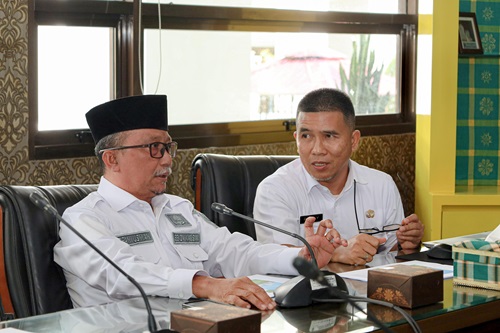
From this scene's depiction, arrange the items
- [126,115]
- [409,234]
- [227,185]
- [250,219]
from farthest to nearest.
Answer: [227,185], [409,234], [126,115], [250,219]

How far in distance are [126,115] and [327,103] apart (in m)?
0.96

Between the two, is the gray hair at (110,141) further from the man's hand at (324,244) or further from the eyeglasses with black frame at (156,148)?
the man's hand at (324,244)

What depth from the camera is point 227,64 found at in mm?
4496

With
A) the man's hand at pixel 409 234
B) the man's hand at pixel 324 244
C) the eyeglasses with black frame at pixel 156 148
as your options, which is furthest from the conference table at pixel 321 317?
the man's hand at pixel 409 234

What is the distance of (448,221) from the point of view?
15.1ft

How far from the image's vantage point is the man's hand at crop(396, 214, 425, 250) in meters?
3.15

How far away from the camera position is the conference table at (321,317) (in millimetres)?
1938

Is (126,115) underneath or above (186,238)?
above

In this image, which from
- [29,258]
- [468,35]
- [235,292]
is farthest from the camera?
[468,35]

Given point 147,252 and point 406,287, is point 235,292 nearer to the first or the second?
point 406,287

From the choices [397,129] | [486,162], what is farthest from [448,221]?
[397,129]

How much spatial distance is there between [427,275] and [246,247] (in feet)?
2.53

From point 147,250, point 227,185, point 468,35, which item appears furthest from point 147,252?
point 468,35

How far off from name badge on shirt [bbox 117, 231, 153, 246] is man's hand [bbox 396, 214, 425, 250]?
3.11 feet
